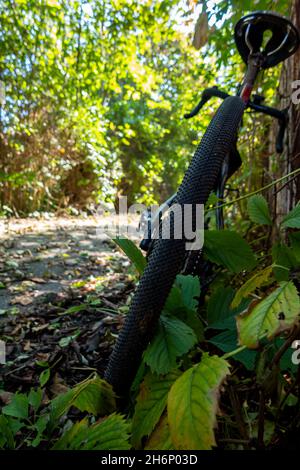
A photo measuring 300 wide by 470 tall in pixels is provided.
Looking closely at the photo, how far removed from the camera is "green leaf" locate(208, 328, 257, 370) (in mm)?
757

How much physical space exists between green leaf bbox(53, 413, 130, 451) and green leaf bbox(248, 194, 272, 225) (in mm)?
563

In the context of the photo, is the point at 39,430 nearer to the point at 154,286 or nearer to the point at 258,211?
the point at 154,286

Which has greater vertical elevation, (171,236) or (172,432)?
(171,236)

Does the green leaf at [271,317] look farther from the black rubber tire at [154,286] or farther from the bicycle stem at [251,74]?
the bicycle stem at [251,74]

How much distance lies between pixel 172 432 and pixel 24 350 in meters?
1.23

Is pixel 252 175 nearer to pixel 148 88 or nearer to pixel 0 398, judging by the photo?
pixel 0 398

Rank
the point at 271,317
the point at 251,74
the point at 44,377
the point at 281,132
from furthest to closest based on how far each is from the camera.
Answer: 1. the point at 281,132
2. the point at 251,74
3. the point at 44,377
4. the point at 271,317

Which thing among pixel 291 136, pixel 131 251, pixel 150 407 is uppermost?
pixel 291 136

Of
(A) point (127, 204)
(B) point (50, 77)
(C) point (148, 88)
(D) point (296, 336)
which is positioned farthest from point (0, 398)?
(A) point (127, 204)

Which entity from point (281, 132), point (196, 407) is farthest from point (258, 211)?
point (281, 132)

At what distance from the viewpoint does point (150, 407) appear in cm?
67

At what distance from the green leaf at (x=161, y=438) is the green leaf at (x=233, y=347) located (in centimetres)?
22

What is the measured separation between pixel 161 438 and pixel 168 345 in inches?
7.4

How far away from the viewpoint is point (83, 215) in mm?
6531
